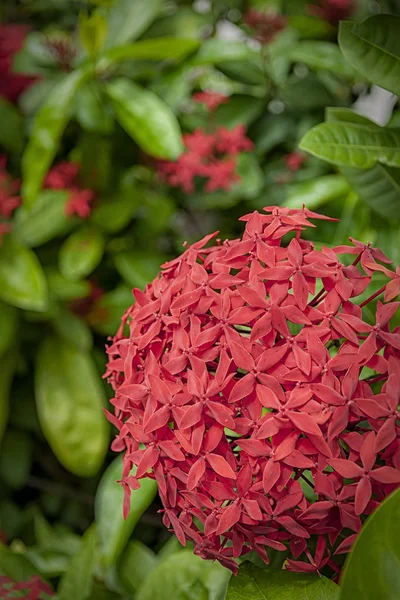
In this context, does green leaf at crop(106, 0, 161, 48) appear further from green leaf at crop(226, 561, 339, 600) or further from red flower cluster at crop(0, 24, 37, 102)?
green leaf at crop(226, 561, 339, 600)

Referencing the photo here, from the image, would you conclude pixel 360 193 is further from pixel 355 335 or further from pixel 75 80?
pixel 75 80

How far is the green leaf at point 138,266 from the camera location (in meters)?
1.24

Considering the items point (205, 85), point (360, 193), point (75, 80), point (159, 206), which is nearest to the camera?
point (360, 193)

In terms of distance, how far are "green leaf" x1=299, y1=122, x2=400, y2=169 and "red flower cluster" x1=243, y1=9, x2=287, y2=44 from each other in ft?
1.86

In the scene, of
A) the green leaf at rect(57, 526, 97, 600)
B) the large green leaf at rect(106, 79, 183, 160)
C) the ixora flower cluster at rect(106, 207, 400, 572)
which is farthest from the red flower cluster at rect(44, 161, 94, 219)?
the ixora flower cluster at rect(106, 207, 400, 572)

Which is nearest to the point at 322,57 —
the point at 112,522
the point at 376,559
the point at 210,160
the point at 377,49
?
the point at 210,160

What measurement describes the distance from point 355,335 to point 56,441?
2.73ft

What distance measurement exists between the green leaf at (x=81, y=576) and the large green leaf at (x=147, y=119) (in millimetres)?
586

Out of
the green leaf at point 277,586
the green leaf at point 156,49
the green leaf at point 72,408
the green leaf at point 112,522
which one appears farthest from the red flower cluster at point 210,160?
the green leaf at point 277,586

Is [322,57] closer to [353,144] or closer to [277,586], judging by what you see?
[353,144]

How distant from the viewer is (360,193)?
2.49ft

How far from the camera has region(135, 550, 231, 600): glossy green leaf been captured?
0.75m

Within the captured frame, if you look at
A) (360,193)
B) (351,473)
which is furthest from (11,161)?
(351,473)

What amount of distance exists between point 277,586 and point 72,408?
0.73m
